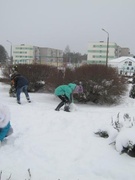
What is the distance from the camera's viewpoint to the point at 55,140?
5152 millimetres

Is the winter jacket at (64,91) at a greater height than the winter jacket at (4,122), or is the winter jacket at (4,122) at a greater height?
the winter jacket at (64,91)

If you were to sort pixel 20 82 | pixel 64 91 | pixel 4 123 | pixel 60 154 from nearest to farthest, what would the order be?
pixel 60 154 → pixel 4 123 → pixel 64 91 → pixel 20 82

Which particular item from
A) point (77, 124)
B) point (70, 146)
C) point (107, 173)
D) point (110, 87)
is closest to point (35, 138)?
point (70, 146)

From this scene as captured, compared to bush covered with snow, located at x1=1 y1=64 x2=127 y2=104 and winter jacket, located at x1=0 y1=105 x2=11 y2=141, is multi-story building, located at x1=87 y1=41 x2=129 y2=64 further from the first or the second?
winter jacket, located at x1=0 y1=105 x2=11 y2=141

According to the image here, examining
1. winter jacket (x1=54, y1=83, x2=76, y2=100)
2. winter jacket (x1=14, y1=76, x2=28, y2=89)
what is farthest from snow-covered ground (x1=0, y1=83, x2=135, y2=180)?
winter jacket (x1=14, y1=76, x2=28, y2=89)

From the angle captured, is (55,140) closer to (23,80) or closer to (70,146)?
(70,146)

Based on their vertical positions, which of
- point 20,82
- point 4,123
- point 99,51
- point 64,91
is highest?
point 99,51

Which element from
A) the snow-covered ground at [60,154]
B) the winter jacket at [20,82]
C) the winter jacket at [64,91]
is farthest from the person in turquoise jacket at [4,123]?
the winter jacket at [20,82]

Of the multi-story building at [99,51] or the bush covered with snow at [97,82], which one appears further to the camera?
the multi-story building at [99,51]

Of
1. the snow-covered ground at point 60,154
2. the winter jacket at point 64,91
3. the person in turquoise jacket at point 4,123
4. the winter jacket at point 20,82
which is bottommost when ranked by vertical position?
the snow-covered ground at point 60,154

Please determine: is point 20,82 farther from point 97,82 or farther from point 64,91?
point 97,82

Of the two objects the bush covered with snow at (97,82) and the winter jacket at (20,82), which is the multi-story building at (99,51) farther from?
the winter jacket at (20,82)

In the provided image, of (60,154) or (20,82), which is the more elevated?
(20,82)

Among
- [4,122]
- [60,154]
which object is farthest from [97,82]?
[60,154]
